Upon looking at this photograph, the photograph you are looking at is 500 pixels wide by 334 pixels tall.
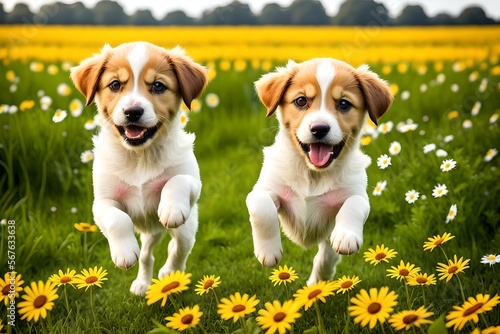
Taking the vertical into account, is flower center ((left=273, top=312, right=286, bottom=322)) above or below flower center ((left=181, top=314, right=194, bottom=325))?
above

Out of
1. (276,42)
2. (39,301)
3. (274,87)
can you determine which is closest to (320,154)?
(274,87)

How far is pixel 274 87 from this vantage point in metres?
3.79

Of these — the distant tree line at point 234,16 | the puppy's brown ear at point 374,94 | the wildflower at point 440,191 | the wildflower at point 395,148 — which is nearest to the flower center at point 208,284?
the puppy's brown ear at point 374,94

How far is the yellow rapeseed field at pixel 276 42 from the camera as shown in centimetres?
600

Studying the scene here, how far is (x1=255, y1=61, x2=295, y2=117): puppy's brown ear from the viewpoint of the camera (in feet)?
12.3

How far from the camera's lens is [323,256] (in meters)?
4.13

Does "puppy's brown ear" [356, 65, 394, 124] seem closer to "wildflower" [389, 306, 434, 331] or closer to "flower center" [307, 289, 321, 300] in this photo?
"flower center" [307, 289, 321, 300]

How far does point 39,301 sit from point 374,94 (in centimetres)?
218

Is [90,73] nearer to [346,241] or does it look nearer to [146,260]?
[146,260]

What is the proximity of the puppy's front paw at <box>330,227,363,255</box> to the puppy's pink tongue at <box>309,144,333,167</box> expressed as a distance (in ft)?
1.44

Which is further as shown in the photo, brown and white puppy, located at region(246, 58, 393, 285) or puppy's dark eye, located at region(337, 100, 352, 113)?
puppy's dark eye, located at region(337, 100, 352, 113)

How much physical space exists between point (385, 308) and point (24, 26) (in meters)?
4.32

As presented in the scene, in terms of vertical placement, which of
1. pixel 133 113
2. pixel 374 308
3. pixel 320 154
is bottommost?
pixel 374 308

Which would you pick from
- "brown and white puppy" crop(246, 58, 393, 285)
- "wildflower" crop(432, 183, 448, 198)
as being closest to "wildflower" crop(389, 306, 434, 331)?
"brown and white puppy" crop(246, 58, 393, 285)
